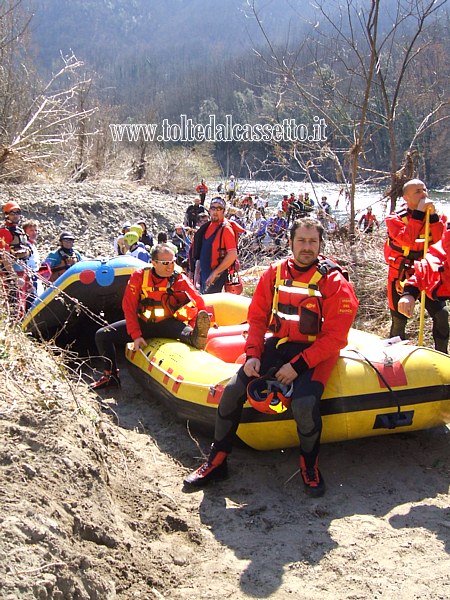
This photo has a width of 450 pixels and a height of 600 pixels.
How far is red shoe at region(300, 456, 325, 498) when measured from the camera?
3.45m

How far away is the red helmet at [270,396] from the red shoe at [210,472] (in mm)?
392

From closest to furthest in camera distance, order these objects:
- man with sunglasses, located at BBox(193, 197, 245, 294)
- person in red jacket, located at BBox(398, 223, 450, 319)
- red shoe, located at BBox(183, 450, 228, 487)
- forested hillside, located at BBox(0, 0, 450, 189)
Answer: red shoe, located at BBox(183, 450, 228, 487)
person in red jacket, located at BBox(398, 223, 450, 319)
man with sunglasses, located at BBox(193, 197, 245, 294)
forested hillside, located at BBox(0, 0, 450, 189)

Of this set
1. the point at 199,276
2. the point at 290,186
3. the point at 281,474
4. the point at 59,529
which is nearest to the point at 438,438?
the point at 281,474

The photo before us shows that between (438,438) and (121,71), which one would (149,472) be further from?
(121,71)

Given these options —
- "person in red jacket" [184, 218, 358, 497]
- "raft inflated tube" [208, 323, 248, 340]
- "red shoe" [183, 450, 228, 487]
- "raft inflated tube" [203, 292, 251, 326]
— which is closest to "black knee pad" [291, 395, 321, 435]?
"person in red jacket" [184, 218, 358, 497]

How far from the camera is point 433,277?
412cm

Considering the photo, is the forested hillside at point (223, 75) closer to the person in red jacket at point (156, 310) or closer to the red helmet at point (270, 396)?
the person in red jacket at point (156, 310)

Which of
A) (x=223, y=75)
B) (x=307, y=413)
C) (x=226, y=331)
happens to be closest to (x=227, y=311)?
(x=226, y=331)

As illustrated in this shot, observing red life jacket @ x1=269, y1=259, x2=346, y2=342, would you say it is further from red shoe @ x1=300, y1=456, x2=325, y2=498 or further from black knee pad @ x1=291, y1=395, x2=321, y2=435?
red shoe @ x1=300, y1=456, x2=325, y2=498

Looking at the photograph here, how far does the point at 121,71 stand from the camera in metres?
129

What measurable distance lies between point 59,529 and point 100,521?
0.97 feet

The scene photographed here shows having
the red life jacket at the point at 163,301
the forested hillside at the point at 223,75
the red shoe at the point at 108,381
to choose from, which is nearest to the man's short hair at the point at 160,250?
the red life jacket at the point at 163,301

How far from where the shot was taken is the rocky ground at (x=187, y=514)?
2.37 metres

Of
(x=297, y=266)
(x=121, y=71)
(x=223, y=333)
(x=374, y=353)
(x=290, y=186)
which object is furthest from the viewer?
(x=121, y=71)
